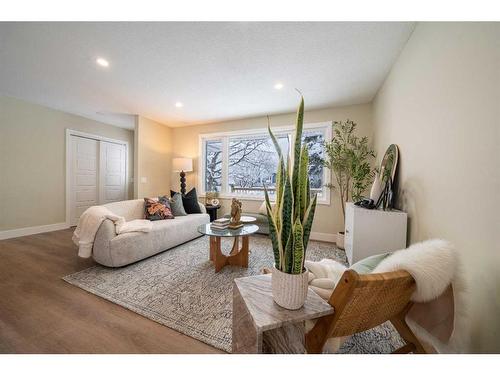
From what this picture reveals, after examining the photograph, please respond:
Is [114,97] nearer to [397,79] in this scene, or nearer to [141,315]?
[141,315]

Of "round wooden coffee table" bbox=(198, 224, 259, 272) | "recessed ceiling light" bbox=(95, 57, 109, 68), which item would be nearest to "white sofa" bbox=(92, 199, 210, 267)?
"round wooden coffee table" bbox=(198, 224, 259, 272)

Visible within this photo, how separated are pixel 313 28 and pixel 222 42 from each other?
0.84 m

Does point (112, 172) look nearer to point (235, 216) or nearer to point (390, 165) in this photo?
point (235, 216)

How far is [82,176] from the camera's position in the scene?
13.8 ft

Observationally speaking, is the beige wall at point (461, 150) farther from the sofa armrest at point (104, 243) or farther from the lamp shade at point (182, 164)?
the lamp shade at point (182, 164)

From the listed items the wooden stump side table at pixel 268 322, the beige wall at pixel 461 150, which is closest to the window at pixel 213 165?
the beige wall at pixel 461 150

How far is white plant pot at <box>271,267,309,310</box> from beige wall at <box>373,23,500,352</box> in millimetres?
866

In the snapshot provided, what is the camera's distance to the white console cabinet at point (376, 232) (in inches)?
66.4

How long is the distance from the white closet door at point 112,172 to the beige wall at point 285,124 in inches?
57.8

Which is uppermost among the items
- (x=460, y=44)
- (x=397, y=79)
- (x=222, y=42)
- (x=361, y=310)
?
(x=222, y=42)

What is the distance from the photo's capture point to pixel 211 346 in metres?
1.19

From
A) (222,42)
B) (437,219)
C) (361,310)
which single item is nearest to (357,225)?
(437,219)

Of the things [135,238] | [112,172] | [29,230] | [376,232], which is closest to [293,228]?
[376,232]
